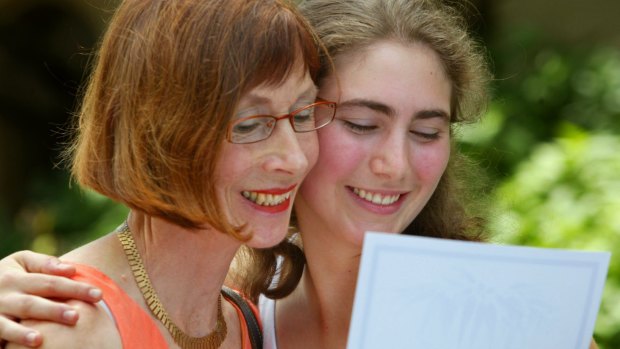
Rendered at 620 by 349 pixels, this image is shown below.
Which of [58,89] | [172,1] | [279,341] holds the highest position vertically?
[58,89]

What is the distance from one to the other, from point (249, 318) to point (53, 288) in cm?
77

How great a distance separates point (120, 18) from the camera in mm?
2059

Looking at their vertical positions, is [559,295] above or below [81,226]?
below

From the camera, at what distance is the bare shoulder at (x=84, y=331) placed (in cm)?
182

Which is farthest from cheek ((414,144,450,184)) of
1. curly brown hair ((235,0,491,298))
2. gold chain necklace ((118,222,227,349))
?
gold chain necklace ((118,222,227,349))

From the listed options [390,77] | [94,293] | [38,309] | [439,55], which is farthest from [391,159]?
[38,309]

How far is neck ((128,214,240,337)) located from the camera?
2172mm

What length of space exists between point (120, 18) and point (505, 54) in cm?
460

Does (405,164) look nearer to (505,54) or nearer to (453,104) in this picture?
(453,104)

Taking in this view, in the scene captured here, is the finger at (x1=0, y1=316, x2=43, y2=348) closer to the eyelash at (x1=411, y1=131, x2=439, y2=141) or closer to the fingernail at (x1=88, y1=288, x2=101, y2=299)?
the fingernail at (x1=88, y1=288, x2=101, y2=299)

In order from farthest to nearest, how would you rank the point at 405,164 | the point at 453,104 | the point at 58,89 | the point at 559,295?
the point at 58,89 → the point at 453,104 → the point at 405,164 → the point at 559,295

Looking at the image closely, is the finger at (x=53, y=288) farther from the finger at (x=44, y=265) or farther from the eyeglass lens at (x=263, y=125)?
the eyeglass lens at (x=263, y=125)

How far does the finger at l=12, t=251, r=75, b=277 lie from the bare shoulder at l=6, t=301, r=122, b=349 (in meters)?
0.08

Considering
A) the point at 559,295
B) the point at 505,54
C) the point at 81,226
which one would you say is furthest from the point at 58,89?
the point at 559,295
